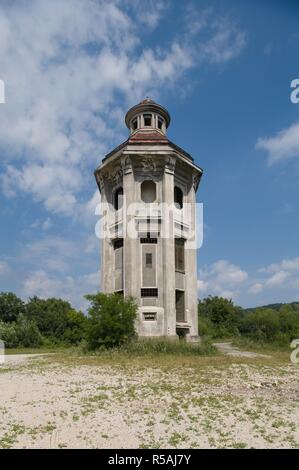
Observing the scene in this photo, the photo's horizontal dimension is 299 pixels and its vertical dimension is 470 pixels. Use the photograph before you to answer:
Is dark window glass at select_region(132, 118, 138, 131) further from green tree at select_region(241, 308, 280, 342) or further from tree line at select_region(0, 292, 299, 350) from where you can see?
green tree at select_region(241, 308, 280, 342)

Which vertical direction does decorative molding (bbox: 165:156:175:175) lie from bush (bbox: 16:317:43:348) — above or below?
above

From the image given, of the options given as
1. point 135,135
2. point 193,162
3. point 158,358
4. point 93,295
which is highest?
point 135,135

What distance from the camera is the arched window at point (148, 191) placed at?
2884cm

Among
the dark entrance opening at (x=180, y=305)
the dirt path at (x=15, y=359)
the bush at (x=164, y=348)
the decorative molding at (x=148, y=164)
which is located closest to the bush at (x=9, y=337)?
the dirt path at (x=15, y=359)

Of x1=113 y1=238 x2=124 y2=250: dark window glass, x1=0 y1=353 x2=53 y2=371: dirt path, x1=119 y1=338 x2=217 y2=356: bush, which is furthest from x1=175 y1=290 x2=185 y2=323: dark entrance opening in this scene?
x1=0 y1=353 x2=53 y2=371: dirt path

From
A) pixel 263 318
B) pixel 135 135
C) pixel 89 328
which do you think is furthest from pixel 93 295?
pixel 263 318

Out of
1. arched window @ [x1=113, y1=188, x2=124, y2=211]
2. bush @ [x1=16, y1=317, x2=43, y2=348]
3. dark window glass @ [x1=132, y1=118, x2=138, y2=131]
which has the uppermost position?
dark window glass @ [x1=132, y1=118, x2=138, y2=131]

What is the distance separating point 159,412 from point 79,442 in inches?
95.8

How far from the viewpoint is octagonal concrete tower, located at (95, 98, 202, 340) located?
2580 centimetres

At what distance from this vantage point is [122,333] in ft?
72.0

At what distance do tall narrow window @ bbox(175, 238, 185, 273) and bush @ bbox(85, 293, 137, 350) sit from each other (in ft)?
20.5

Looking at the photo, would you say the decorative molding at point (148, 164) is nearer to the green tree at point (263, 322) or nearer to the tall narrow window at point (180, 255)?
the tall narrow window at point (180, 255)
